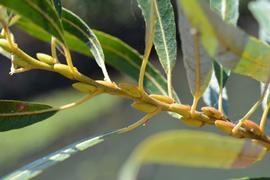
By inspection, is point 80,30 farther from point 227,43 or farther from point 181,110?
point 227,43

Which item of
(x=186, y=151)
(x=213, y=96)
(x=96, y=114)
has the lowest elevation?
(x=96, y=114)

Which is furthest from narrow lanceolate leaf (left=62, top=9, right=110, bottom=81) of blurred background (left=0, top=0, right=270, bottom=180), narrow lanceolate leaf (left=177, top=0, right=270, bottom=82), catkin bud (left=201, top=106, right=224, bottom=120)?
blurred background (left=0, top=0, right=270, bottom=180)

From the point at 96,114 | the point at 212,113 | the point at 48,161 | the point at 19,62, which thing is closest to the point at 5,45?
the point at 19,62

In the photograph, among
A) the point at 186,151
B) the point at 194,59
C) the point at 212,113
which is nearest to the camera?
the point at 186,151

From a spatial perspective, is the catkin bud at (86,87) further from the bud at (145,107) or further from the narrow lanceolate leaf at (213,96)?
the narrow lanceolate leaf at (213,96)

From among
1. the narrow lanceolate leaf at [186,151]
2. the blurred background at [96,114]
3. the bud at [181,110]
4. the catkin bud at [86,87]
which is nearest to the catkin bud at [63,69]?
the catkin bud at [86,87]

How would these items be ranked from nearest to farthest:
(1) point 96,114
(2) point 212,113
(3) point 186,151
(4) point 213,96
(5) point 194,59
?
(3) point 186,151
(5) point 194,59
(2) point 212,113
(4) point 213,96
(1) point 96,114

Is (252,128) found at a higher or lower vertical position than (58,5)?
lower

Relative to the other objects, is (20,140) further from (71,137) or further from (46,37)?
(46,37)
